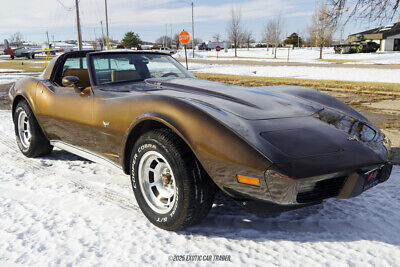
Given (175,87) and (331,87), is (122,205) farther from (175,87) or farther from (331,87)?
(331,87)

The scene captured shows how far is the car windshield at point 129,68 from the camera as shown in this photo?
336 centimetres

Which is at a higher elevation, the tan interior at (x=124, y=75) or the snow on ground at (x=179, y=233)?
the tan interior at (x=124, y=75)

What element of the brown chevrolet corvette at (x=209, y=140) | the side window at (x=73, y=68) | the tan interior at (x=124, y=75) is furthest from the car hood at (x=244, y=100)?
the side window at (x=73, y=68)

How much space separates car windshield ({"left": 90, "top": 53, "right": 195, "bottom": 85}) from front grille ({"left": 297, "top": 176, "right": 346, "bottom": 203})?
2.11 metres

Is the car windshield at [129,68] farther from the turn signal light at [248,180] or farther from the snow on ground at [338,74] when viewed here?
the snow on ground at [338,74]

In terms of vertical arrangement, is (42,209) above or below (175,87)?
below

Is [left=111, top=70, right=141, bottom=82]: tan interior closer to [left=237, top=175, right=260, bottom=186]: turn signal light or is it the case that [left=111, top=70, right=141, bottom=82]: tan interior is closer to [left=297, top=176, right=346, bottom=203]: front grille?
[left=237, top=175, right=260, bottom=186]: turn signal light

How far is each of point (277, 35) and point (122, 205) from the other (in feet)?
187

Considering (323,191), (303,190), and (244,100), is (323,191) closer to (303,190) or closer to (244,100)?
(303,190)

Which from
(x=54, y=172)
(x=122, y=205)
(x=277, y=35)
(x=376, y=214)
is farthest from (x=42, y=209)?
(x=277, y=35)

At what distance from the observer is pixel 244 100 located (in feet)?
9.12

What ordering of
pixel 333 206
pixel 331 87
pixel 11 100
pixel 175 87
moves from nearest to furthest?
pixel 333 206 < pixel 175 87 < pixel 11 100 < pixel 331 87

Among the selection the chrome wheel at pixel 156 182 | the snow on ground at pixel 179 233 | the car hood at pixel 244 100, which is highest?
the car hood at pixel 244 100

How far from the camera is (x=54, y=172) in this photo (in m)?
3.79
